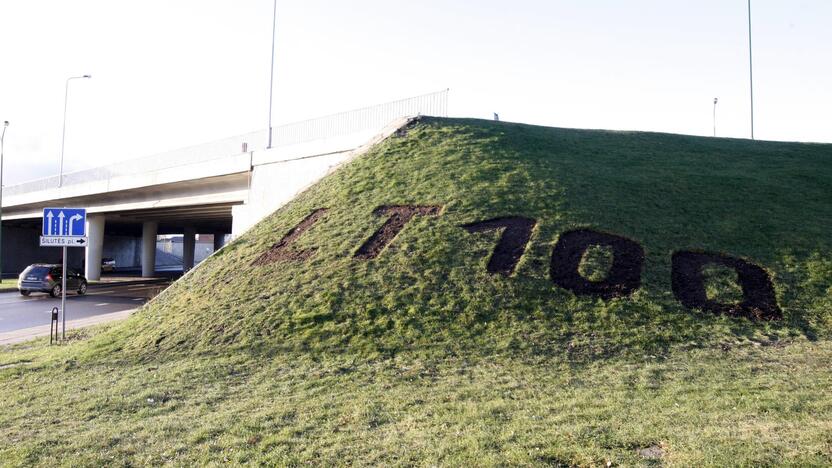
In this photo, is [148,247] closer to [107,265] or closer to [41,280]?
[107,265]

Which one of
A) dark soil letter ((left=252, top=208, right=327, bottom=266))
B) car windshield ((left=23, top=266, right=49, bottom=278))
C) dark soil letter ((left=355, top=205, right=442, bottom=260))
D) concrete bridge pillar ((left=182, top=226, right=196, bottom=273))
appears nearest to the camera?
dark soil letter ((left=355, top=205, right=442, bottom=260))

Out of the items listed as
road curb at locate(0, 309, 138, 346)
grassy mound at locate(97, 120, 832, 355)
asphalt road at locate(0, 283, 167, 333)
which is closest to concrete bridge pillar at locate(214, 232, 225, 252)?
asphalt road at locate(0, 283, 167, 333)

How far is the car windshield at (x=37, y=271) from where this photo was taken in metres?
28.3

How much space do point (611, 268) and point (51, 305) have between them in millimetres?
22559

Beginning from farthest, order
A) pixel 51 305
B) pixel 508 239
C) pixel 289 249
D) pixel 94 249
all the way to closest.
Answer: pixel 94 249 → pixel 51 305 → pixel 289 249 → pixel 508 239

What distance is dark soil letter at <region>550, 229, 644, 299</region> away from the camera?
37.3ft

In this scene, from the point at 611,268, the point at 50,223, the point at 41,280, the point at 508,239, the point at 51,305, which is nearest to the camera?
the point at 611,268

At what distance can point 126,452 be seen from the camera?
5891 millimetres

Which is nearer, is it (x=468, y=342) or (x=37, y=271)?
(x=468, y=342)

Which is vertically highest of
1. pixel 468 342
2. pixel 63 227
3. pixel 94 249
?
pixel 63 227

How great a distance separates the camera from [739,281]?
11719 mm

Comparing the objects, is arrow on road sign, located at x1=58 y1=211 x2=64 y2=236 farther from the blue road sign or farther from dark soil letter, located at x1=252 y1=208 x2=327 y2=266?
dark soil letter, located at x1=252 y1=208 x2=327 y2=266

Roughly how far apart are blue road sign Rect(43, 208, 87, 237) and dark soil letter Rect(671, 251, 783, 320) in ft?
41.6

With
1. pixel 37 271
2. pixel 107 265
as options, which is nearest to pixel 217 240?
pixel 107 265
